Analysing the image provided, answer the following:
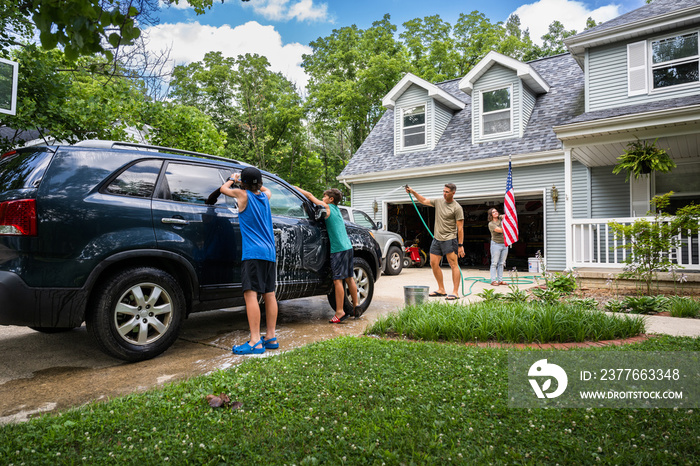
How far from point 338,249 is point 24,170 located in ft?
10.2

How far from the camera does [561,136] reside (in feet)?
29.6

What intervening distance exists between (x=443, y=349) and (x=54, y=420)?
110 inches

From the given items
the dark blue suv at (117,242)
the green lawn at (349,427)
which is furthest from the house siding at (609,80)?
the green lawn at (349,427)

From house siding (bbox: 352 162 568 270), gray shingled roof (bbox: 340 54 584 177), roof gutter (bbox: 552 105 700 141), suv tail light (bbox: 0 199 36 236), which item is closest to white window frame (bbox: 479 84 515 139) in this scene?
gray shingled roof (bbox: 340 54 584 177)

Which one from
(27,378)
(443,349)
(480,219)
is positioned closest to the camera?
(27,378)

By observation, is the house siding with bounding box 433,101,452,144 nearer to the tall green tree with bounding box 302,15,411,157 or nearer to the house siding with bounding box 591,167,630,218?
the house siding with bounding box 591,167,630,218

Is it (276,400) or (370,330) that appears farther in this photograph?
(370,330)

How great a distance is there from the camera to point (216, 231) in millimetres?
4078

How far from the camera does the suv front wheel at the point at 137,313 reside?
3.32 metres

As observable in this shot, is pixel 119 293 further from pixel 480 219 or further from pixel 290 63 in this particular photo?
pixel 290 63

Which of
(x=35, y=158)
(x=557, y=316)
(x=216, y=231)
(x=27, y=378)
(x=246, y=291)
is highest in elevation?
(x=35, y=158)

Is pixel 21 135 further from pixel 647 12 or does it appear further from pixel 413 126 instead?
pixel 647 12

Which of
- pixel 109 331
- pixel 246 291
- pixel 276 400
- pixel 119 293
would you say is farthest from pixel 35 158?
pixel 276 400

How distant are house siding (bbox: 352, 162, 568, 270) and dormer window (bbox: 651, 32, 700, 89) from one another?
2.73 m
